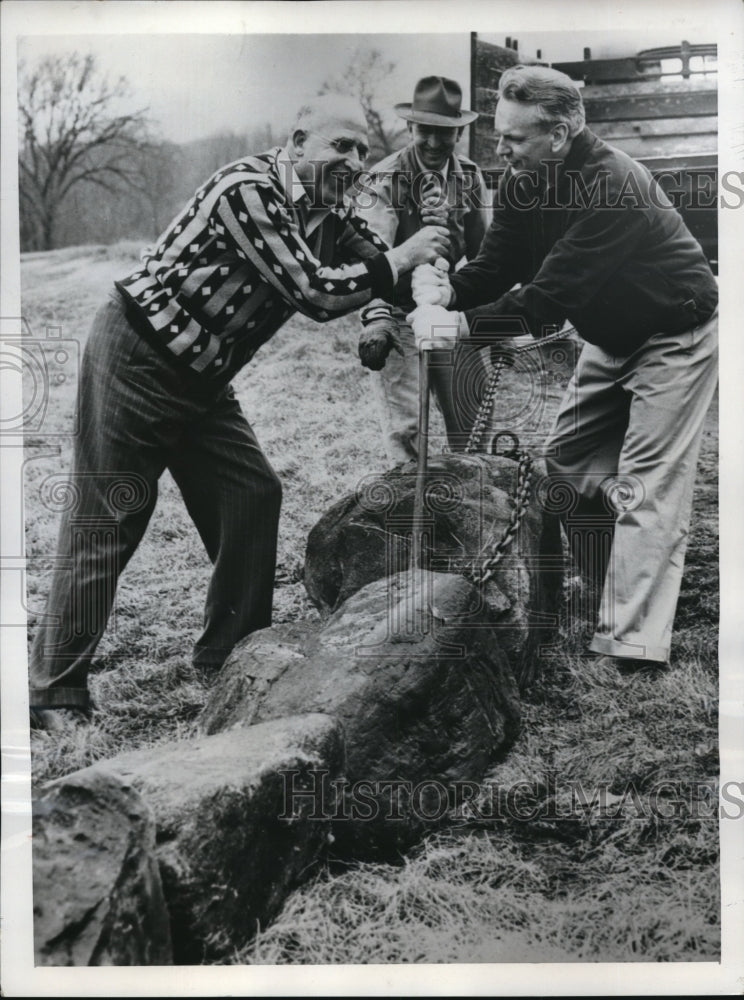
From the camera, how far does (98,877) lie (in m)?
2.68

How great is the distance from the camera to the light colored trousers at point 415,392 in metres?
3.32

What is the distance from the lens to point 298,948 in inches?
121

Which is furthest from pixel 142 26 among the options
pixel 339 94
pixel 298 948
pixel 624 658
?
pixel 298 948

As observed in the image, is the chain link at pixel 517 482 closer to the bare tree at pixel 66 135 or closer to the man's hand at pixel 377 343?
the man's hand at pixel 377 343

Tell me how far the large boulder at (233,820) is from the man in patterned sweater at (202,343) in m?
0.48

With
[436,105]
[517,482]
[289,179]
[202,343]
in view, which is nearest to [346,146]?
[289,179]

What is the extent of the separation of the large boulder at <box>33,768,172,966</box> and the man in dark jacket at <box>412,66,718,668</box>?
1.52 metres

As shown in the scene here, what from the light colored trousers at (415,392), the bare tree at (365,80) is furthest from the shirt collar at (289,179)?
the light colored trousers at (415,392)

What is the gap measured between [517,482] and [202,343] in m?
1.08

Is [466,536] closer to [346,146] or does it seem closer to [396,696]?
[396,696]

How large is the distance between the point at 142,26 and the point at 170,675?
6.69ft

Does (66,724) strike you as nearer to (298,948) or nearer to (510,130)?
(298,948)

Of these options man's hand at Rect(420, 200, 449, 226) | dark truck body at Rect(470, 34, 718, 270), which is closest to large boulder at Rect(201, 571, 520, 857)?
man's hand at Rect(420, 200, 449, 226)

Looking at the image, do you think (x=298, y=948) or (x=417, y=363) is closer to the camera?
(x=298, y=948)
